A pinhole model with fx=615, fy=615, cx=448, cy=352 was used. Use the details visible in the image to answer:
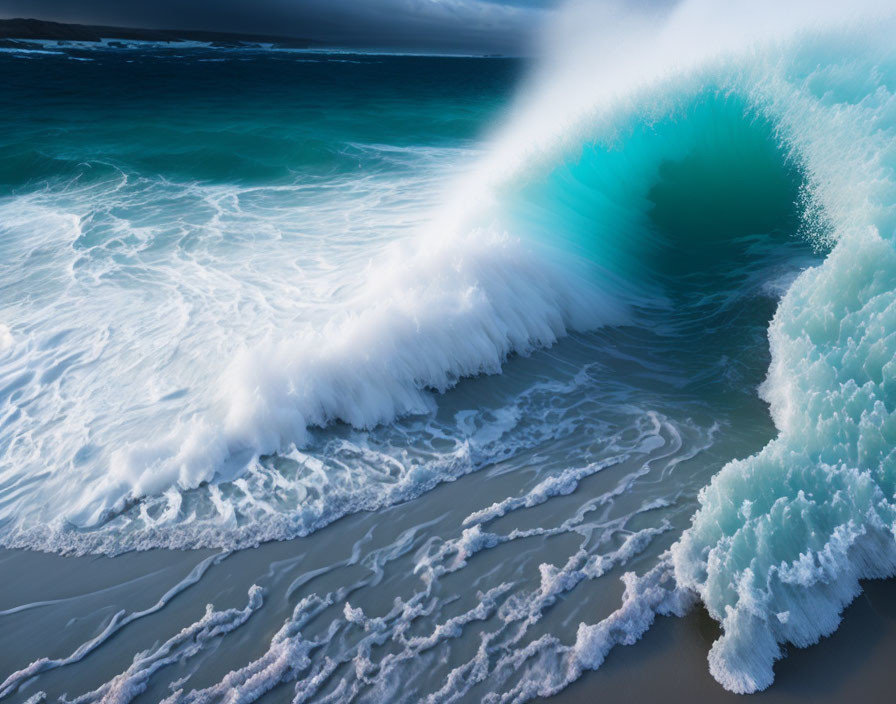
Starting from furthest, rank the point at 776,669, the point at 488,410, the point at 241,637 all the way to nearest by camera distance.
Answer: the point at 488,410
the point at 241,637
the point at 776,669

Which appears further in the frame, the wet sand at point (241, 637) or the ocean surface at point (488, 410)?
the ocean surface at point (488, 410)

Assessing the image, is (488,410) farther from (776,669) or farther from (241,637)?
(776,669)

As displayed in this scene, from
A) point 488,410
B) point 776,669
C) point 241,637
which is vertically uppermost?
point 776,669

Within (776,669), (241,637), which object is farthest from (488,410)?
(776,669)

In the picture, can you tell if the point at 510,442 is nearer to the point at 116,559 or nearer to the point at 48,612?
the point at 116,559

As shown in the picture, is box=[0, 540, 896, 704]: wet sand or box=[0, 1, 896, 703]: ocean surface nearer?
box=[0, 540, 896, 704]: wet sand

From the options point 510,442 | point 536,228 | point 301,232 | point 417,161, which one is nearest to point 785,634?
point 510,442

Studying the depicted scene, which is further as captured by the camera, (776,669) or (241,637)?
(241,637)

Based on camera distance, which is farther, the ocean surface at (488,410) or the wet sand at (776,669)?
the ocean surface at (488,410)
